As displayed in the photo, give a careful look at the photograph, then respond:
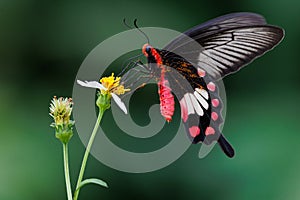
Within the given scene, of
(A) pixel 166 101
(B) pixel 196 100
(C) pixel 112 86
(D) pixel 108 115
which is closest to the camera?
(A) pixel 166 101

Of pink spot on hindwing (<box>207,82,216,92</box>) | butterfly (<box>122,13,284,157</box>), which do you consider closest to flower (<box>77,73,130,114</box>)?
butterfly (<box>122,13,284,157</box>)

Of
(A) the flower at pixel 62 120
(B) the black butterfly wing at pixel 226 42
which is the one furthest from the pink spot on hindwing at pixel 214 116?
(A) the flower at pixel 62 120

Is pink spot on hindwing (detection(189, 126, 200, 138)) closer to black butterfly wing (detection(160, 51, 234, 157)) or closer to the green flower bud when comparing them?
black butterfly wing (detection(160, 51, 234, 157))

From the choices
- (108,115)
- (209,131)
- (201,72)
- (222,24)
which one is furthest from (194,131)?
(108,115)

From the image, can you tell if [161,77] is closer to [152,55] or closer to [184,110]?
[152,55]

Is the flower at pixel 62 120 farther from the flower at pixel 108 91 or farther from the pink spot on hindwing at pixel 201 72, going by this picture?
the pink spot on hindwing at pixel 201 72

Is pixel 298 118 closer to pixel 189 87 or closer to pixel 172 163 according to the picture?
pixel 172 163
